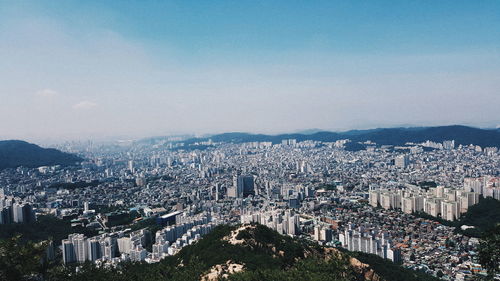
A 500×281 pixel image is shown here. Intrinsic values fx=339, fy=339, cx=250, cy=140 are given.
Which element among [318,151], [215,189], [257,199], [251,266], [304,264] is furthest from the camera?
[318,151]

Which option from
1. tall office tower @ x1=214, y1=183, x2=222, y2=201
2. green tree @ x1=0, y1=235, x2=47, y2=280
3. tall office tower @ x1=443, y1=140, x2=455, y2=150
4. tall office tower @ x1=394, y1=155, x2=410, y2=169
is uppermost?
green tree @ x1=0, y1=235, x2=47, y2=280

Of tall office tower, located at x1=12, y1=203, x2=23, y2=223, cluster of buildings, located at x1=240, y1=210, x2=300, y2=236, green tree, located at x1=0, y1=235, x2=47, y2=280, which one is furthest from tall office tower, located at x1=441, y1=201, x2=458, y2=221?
tall office tower, located at x1=12, y1=203, x2=23, y2=223

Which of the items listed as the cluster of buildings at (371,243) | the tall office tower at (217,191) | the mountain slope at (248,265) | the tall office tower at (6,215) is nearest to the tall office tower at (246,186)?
the tall office tower at (217,191)

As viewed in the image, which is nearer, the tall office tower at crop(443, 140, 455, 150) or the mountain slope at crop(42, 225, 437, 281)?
the mountain slope at crop(42, 225, 437, 281)

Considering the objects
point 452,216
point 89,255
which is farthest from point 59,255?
point 452,216

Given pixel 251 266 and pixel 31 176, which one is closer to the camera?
pixel 251 266

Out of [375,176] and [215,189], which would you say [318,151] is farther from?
[215,189]

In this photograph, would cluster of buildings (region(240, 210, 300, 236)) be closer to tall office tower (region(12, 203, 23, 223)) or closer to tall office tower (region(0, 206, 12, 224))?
tall office tower (region(12, 203, 23, 223))

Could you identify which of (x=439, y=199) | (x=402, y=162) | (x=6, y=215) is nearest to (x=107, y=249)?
(x=6, y=215)
